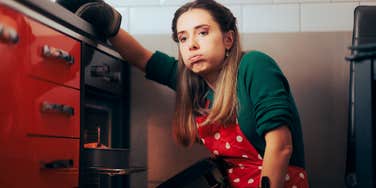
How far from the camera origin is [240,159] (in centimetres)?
131

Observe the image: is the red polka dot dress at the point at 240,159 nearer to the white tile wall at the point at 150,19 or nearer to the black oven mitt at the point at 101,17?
the black oven mitt at the point at 101,17

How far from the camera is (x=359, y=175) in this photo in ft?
2.79

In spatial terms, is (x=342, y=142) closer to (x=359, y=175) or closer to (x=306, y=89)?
(x=306, y=89)

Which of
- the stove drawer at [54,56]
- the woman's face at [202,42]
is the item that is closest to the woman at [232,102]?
the woman's face at [202,42]

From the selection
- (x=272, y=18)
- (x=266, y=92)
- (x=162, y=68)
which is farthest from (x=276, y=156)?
(x=272, y=18)

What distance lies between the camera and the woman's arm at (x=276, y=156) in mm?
A: 1148

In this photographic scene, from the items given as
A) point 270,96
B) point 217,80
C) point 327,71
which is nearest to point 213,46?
point 217,80

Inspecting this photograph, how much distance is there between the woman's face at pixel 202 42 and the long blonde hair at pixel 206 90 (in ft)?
0.06

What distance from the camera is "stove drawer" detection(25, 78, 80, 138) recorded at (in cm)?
99

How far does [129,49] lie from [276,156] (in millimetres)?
548

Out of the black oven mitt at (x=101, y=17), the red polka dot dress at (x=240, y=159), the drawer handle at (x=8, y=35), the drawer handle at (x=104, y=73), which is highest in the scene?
the black oven mitt at (x=101, y=17)

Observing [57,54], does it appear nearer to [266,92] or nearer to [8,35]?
[8,35]

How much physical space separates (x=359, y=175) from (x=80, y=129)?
2.12 ft

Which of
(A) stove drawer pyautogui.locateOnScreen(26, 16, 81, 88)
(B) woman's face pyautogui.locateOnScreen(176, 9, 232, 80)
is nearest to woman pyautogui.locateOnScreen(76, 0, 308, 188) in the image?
(B) woman's face pyautogui.locateOnScreen(176, 9, 232, 80)
